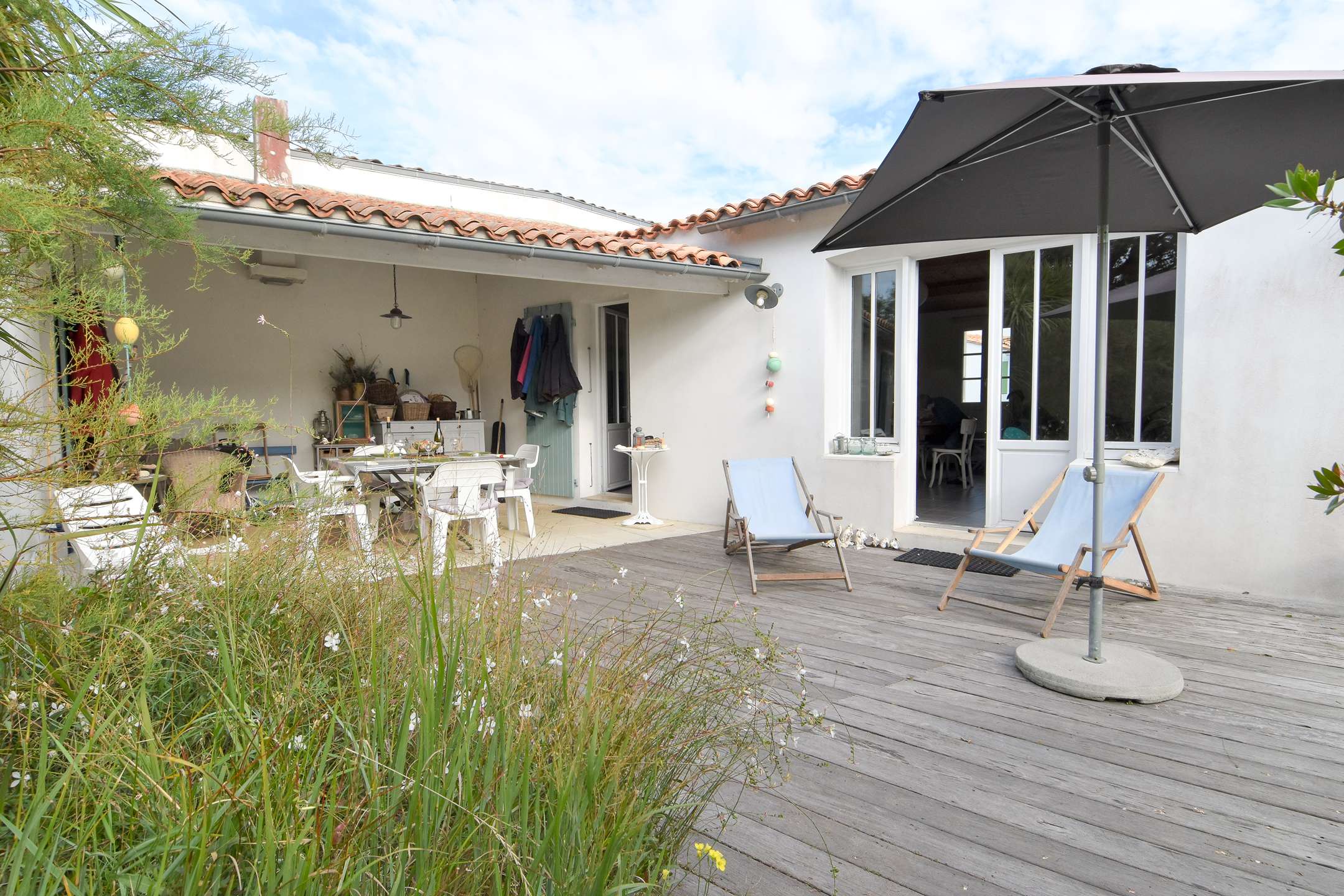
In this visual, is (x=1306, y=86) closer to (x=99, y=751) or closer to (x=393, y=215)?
(x=99, y=751)

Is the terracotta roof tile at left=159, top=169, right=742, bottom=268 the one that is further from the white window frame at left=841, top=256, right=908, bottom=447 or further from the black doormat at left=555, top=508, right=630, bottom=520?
the black doormat at left=555, top=508, right=630, bottom=520

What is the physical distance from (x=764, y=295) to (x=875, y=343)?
1090 mm

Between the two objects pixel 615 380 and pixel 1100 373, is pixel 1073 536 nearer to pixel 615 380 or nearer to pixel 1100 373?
pixel 1100 373

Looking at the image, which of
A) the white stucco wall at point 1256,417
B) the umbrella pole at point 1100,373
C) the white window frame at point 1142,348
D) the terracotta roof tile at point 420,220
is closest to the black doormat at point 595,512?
the terracotta roof tile at point 420,220

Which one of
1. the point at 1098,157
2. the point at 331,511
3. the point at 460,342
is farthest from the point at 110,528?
the point at 460,342

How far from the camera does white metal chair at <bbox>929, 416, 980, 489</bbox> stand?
28.4 ft

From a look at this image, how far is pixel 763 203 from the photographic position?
6.41 meters

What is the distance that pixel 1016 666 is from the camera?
3229 mm

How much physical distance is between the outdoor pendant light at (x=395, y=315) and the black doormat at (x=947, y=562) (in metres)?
5.57

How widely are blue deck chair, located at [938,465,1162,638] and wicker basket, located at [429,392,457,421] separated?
7340 mm

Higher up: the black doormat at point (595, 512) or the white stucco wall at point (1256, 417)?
the white stucco wall at point (1256, 417)

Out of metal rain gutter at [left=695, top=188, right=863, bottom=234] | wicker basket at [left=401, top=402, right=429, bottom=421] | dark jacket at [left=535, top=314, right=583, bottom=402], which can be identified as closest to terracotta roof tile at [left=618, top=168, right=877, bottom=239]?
metal rain gutter at [left=695, top=188, right=863, bottom=234]

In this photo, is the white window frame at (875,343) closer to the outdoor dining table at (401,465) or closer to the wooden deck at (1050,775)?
the wooden deck at (1050,775)

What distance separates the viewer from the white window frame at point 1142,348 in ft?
15.6
